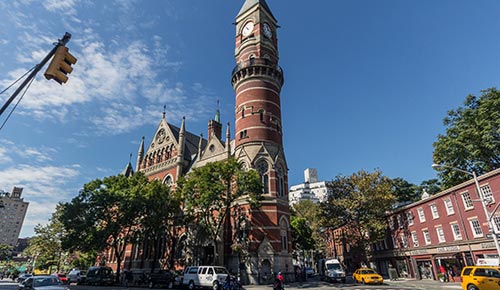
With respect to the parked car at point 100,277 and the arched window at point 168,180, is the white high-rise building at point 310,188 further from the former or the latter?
the parked car at point 100,277

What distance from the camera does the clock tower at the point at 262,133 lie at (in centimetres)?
2958

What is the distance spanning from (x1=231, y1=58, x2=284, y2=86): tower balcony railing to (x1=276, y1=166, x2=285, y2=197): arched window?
41.1 feet

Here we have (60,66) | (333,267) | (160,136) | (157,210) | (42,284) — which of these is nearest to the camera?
(60,66)

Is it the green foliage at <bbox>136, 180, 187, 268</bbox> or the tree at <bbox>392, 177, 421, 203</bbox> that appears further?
the tree at <bbox>392, 177, 421, 203</bbox>

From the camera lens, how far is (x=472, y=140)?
33.6 metres

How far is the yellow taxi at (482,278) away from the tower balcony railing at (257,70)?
28.4 metres

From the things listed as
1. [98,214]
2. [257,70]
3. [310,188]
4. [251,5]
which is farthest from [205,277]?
[310,188]

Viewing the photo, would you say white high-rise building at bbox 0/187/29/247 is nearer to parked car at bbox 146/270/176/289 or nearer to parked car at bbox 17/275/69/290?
parked car at bbox 146/270/176/289

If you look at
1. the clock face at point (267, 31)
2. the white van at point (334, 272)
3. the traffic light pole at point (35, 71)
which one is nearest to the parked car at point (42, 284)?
the traffic light pole at point (35, 71)

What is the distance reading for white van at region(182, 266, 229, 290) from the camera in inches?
875

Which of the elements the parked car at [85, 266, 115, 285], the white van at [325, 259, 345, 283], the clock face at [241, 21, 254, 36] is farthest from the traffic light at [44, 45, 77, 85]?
the clock face at [241, 21, 254, 36]

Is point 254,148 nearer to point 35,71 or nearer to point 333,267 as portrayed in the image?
point 333,267

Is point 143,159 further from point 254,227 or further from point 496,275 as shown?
point 496,275

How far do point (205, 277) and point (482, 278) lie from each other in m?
18.8
